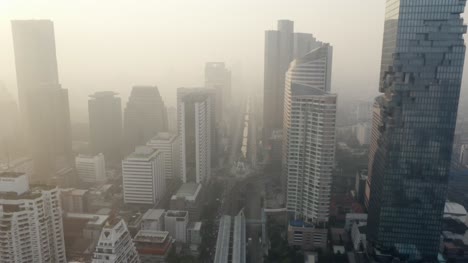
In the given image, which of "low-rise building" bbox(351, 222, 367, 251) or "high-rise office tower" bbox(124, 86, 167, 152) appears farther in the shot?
"high-rise office tower" bbox(124, 86, 167, 152)

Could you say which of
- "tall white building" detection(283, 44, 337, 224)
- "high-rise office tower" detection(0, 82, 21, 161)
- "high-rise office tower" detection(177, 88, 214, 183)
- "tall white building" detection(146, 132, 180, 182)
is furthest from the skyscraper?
"high-rise office tower" detection(0, 82, 21, 161)

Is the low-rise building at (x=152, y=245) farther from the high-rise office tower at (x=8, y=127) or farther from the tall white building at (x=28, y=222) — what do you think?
the high-rise office tower at (x=8, y=127)

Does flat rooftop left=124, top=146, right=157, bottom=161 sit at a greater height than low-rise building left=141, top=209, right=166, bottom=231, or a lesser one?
greater

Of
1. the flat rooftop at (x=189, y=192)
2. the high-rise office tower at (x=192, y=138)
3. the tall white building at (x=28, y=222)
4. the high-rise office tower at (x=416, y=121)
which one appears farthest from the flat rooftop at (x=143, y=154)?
the high-rise office tower at (x=416, y=121)

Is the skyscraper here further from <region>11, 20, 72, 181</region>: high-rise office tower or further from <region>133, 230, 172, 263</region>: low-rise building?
<region>11, 20, 72, 181</region>: high-rise office tower

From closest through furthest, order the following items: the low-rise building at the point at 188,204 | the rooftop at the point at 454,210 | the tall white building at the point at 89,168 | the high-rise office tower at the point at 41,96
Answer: the low-rise building at the point at 188,204 → the rooftop at the point at 454,210 → the tall white building at the point at 89,168 → the high-rise office tower at the point at 41,96

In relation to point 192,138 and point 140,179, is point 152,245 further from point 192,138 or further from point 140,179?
point 192,138
